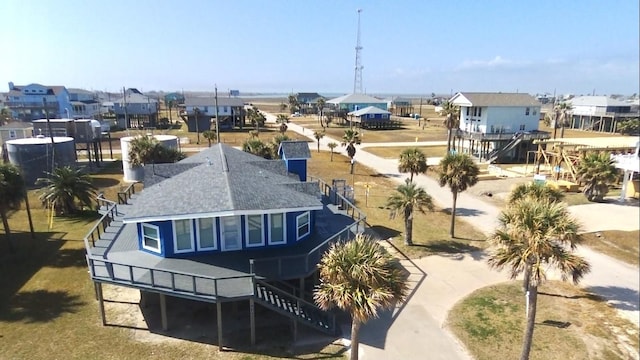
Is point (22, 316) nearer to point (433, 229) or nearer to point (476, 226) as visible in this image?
point (433, 229)

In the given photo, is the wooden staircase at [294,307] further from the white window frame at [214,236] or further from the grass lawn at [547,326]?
the grass lawn at [547,326]

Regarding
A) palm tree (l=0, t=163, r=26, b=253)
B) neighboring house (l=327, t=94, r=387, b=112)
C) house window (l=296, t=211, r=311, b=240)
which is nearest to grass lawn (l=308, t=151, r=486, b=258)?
house window (l=296, t=211, r=311, b=240)

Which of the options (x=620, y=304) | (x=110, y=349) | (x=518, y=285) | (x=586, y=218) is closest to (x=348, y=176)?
(x=586, y=218)

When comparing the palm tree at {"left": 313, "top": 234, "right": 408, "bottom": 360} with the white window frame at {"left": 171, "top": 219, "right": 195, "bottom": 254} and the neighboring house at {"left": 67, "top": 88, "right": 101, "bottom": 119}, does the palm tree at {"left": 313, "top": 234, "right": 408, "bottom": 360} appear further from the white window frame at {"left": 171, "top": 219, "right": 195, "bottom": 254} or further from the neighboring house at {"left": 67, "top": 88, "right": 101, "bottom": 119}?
the neighboring house at {"left": 67, "top": 88, "right": 101, "bottom": 119}

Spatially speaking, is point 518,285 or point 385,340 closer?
point 385,340

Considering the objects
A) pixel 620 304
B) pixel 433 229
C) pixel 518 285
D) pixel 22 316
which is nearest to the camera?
pixel 22 316
